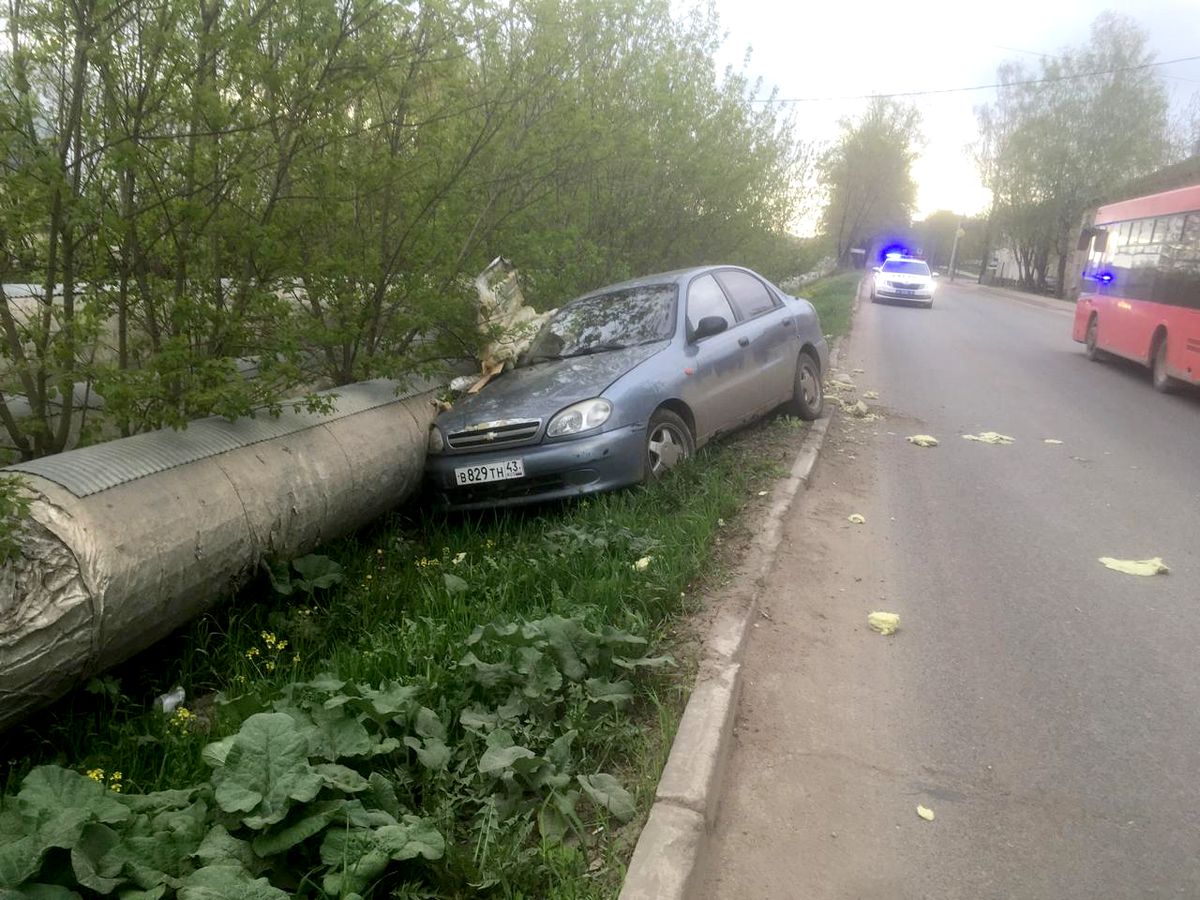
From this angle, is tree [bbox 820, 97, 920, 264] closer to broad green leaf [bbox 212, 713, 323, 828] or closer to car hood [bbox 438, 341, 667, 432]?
car hood [bbox 438, 341, 667, 432]

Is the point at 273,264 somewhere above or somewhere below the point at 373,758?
above

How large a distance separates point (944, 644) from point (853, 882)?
1881mm

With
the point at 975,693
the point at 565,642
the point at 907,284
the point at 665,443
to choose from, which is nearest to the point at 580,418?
the point at 665,443

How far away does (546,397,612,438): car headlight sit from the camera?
5.92m

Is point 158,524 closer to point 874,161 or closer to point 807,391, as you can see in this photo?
point 807,391

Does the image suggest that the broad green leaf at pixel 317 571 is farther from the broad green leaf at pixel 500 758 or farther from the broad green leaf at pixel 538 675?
the broad green leaf at pixel 500 758

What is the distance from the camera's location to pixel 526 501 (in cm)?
592

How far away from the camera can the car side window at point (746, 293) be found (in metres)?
8.19

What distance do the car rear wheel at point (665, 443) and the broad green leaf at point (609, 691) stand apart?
2644mm

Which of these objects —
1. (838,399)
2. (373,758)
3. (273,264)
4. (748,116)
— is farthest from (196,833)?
(748,116)

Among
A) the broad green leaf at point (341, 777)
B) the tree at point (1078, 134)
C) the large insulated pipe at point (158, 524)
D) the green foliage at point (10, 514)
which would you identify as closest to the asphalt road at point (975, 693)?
the broad green leaf at point (341, 777)

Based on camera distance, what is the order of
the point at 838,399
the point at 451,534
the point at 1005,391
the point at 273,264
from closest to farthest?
the point at 273,264, the point at 451,534, the point at 838,399, the point at 1005,391

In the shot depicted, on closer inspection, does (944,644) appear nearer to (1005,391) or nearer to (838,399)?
Answer: (838,399)

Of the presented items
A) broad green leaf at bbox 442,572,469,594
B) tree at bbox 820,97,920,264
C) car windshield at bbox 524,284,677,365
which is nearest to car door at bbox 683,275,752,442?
car windshield at bbox 524,284,677,365
